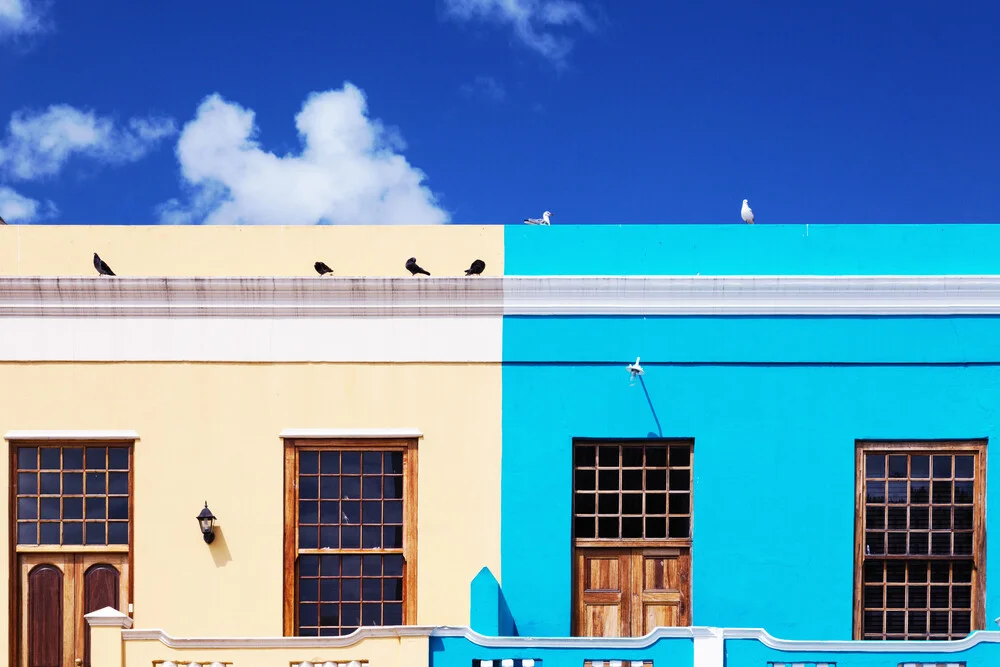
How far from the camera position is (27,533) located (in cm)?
698

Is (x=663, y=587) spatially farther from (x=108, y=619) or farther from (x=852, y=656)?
(x=108, y=619)

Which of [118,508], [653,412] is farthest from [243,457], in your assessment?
[653,412]

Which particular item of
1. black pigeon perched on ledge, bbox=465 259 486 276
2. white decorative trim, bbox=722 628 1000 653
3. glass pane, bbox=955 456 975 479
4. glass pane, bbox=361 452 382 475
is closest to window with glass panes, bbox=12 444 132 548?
glass pane, bbox=361 452 382 475

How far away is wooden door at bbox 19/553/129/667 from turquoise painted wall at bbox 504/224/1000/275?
4.84 m

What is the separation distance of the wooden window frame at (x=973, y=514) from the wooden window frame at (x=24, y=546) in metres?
6.87

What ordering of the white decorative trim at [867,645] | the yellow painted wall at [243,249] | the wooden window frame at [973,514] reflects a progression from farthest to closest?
the yellow painted wall at [243,249] → the wooden window frame at [973,514] → the white decorative trim at [867,645]

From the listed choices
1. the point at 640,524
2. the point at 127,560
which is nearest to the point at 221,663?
the point at 127,560

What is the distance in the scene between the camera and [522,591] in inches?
272

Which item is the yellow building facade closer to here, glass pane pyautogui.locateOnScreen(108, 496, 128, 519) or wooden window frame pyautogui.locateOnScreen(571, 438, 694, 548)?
glass pane pyautogui.locateOnScreen(108, 496, 128, 519)

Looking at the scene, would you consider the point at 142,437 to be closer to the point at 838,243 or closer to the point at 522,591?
the point at 522,591

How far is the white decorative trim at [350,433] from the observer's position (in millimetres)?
6883

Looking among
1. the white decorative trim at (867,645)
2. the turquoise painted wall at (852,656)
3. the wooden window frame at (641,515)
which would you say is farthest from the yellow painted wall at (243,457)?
the white decorative trim at (867,645)

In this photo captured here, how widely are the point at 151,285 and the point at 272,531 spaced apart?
103 inches

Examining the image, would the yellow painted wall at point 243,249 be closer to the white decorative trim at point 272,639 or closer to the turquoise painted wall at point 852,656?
the white decorative trim at point 272,639
